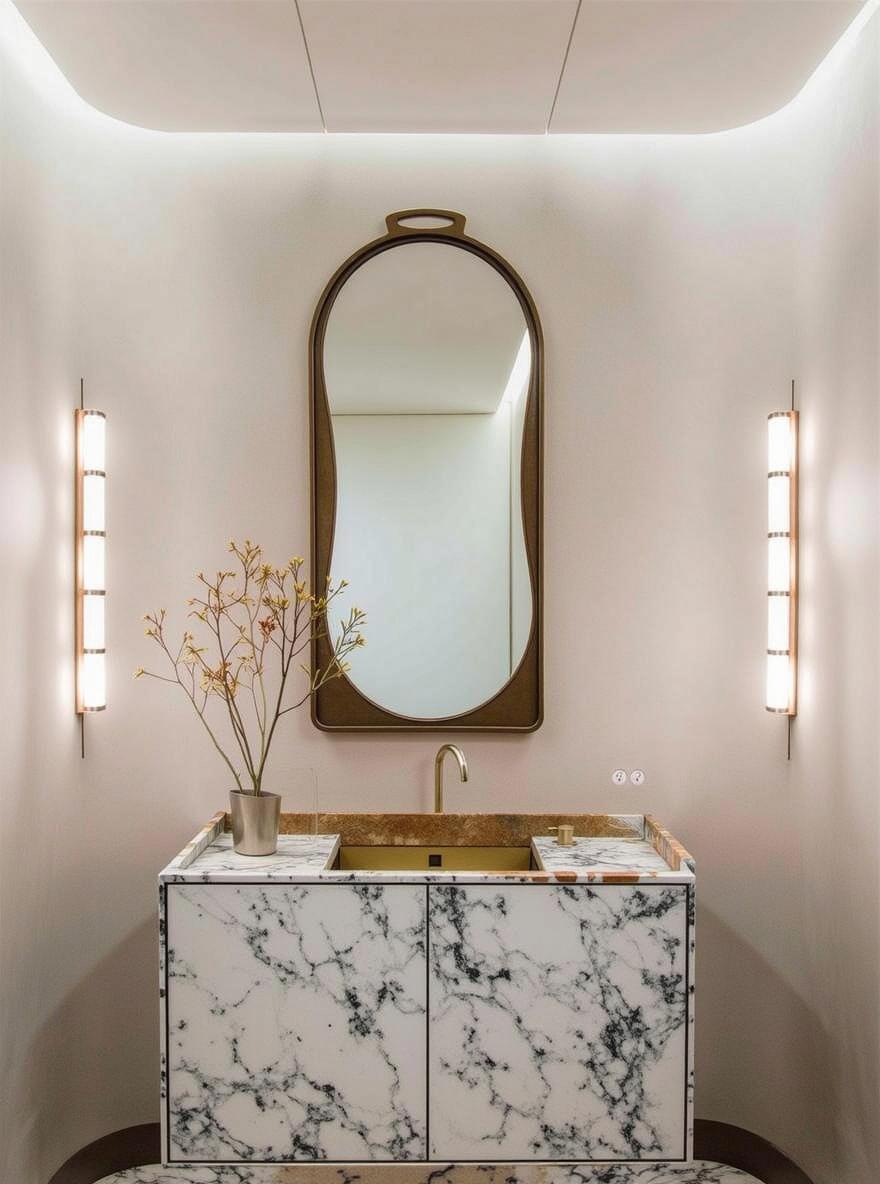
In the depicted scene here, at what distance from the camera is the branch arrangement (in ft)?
7.92

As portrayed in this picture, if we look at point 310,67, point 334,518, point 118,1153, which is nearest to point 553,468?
point 334,518

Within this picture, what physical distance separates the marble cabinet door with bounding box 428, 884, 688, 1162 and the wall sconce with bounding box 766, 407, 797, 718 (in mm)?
674

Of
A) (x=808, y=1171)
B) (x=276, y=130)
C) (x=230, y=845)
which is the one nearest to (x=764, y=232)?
(x=276, y=130)

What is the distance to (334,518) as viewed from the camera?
2.44 metres

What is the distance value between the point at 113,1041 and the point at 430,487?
168 cm

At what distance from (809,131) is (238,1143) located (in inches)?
107

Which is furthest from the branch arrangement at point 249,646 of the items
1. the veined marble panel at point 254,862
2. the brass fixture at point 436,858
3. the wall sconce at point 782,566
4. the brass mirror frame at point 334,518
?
the wall sconce at point 782,566

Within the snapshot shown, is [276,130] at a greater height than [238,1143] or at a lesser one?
greater

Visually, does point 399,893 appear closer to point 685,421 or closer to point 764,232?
point 685,421

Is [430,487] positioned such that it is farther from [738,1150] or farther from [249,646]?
[738,1150]

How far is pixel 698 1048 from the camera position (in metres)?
2.46

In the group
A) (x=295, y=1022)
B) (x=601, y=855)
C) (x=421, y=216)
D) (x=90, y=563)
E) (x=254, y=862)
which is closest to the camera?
(x=295, y=1022)

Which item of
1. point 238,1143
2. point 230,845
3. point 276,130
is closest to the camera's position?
point 238,1143

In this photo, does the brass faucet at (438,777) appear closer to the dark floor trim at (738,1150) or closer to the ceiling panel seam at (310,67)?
the dark floor trim at (738,1150)
